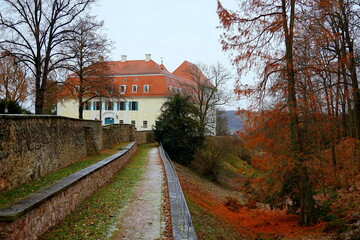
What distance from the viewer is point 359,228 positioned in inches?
370

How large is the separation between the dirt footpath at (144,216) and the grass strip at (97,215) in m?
0.24

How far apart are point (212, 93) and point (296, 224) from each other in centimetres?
3136

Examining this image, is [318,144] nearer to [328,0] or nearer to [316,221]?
[316,221]

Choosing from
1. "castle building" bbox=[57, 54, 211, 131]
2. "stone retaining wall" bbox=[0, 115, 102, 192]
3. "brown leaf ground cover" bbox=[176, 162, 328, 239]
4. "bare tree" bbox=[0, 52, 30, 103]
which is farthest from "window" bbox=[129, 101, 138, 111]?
"brown leaf ground cover" bbox=[176, 162, 328, 239]

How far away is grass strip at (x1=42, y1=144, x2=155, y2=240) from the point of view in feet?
20.4

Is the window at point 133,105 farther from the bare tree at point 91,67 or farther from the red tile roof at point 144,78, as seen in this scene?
the bare tree at point 91,67

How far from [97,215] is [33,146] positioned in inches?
151

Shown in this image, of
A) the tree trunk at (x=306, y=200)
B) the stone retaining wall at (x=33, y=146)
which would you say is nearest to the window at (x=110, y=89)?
the stone retaining wall at (x=33, y=146)

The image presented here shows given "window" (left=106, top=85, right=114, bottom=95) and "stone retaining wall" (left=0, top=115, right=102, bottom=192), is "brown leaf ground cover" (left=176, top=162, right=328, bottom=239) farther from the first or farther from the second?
"window" (left=106, top=85, right=114, bottom=95)

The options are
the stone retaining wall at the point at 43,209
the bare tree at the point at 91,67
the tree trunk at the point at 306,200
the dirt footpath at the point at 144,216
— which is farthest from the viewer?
the bare tree at the point at 91,67

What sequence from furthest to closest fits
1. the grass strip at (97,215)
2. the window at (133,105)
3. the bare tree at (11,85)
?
1. the window at (133,105)
2. the bare tree at (11,85)
3. the grass strip at (97,215)

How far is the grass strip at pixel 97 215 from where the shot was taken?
20.4 feet

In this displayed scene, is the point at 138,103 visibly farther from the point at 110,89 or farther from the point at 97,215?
the point at 97,215

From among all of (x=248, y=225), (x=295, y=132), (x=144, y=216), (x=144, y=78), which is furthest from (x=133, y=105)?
(x=144, y=216)
